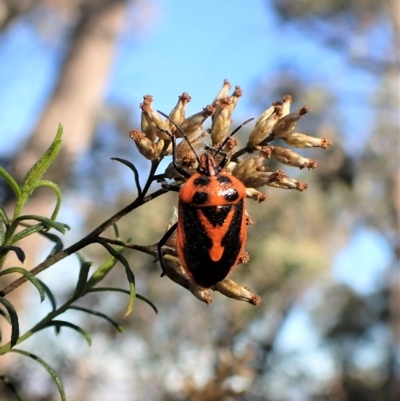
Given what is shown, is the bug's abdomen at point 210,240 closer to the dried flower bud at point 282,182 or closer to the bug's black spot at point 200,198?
the bug's black spot at point 200,198

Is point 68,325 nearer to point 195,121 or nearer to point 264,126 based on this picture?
point 195,121

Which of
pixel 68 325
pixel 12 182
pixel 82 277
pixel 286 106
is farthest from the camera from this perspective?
pixel 286 106

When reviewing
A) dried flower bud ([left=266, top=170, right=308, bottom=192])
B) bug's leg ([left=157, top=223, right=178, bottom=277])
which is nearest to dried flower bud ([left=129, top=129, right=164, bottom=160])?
bug's leg ([left=157, top=223, right=178, bottom=277])

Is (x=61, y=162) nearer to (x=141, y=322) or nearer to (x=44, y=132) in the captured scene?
(x=44, y=132)

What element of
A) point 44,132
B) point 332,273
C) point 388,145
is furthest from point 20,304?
point 332,273

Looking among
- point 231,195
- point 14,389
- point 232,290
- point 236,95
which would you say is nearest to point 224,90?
point 236,95

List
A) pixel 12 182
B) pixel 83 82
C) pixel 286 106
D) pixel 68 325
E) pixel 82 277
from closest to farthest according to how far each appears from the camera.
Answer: pixel 12 182, pixel 68 325, pixel 82 277, pixel 286 106, pixel 83 82
